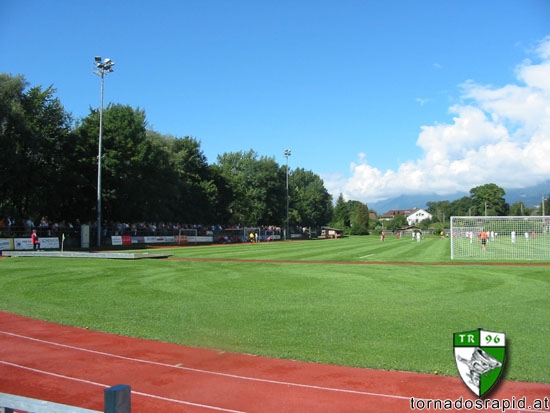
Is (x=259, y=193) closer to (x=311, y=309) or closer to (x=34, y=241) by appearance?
(x=34, y=241)

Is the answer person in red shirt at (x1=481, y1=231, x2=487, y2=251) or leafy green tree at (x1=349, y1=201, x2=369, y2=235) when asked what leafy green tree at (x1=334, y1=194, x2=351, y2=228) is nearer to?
leafy green tree at (x1=349, y1=201, x2=369, y2=235)

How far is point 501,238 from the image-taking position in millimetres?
34344

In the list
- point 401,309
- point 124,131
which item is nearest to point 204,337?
point 401,309

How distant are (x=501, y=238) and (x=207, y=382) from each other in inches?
1295

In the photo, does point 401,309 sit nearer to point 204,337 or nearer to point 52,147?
point 204,337

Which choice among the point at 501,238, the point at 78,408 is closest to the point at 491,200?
the point at 501,238

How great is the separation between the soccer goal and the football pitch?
1118 centimetres

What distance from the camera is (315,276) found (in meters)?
19.1

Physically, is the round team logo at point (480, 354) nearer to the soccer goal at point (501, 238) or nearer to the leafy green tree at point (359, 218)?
the soccer goal at point (501, 238)

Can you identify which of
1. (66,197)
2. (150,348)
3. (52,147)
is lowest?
(150,348)

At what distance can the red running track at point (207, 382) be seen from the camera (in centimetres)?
588

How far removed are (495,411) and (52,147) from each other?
1958 inches

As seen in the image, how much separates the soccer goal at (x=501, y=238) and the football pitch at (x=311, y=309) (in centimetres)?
1118

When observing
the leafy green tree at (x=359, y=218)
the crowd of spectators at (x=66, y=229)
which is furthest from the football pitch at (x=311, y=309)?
the leafy green tree at (x=359, y=218)
